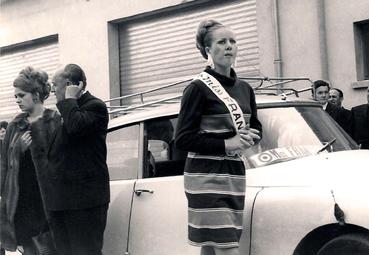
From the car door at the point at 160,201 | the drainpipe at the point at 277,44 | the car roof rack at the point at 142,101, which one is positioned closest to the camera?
the car door at the point at 160,201

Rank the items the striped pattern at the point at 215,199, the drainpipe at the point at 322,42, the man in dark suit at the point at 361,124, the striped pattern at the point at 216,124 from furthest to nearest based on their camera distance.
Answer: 1. the drainpipe at the point at 322,42
2. the man in dark suit at the point at 361,124
3. the striped pattern at the point at 216,124
4. the striped pattern at the point at 215,199

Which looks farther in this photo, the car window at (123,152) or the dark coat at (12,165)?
the car window at (123,152)

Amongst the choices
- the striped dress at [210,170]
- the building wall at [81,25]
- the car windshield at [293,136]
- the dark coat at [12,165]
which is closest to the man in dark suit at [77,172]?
the dark coat at [12,165]

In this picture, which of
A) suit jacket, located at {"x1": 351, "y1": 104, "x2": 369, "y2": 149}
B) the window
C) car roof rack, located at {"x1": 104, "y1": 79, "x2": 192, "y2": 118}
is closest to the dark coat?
car roof rack, located at {"x1": 104, "y1": 79, "x2": 192, "y2": 118}

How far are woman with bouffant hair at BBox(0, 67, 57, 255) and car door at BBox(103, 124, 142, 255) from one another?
513mm

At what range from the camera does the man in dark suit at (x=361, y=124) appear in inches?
236

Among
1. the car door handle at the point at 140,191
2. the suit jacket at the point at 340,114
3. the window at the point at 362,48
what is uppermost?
the window at the point at 362,48

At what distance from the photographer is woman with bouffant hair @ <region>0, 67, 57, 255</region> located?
411 centimetres

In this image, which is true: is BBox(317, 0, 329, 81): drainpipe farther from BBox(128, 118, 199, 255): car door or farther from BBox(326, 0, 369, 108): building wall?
BBox(128, 118, 199, 255): car door

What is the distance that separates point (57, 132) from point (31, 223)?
0.73m

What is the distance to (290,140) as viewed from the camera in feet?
12.5

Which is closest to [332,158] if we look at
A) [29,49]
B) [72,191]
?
[72,191]

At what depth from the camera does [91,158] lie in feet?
12.6

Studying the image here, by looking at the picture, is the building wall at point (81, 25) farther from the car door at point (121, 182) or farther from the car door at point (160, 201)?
the car door at point (160, 201)
